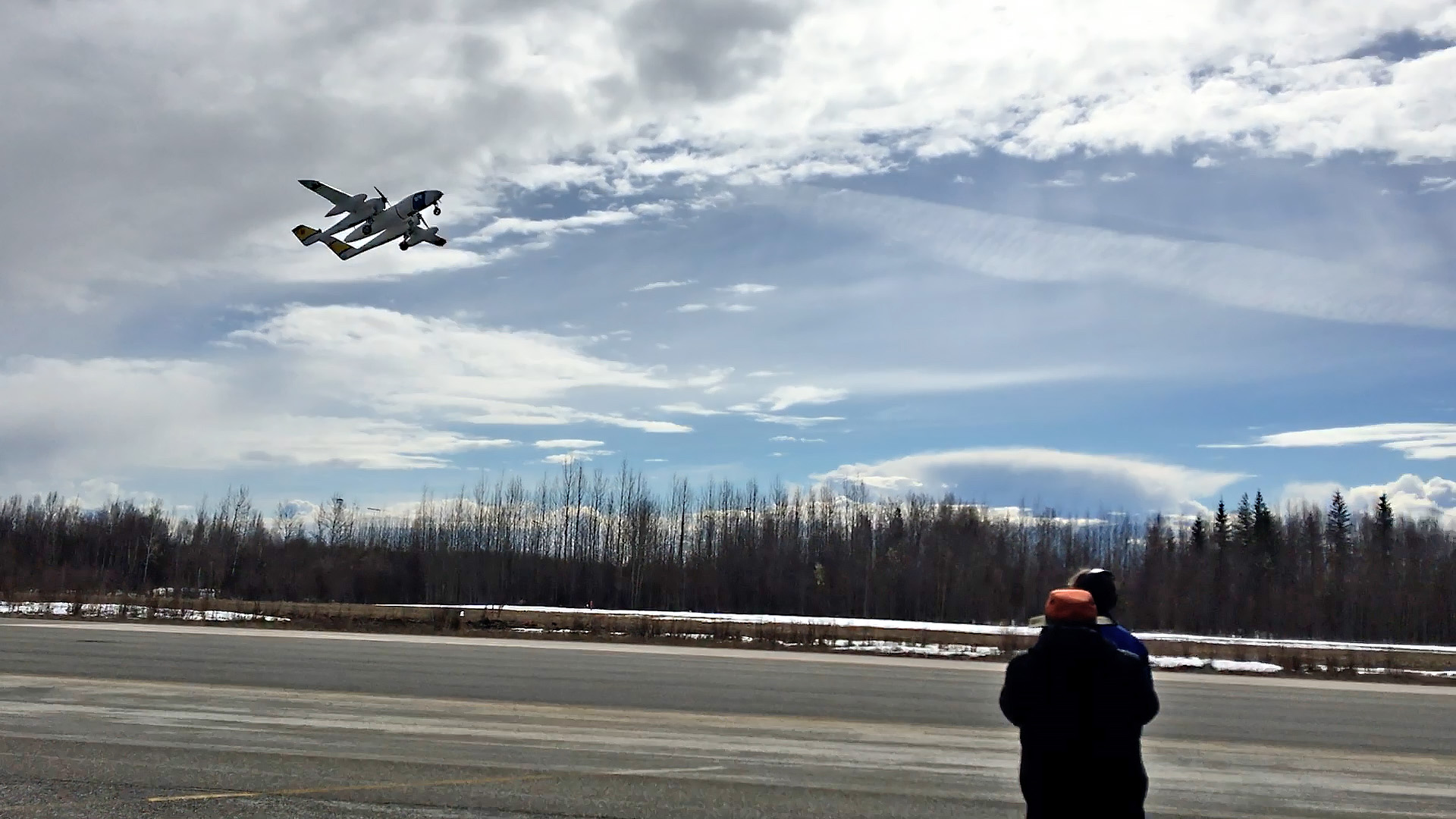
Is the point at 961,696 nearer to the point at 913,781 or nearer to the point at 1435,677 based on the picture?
the point at 913,781

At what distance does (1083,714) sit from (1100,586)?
828 millimetres

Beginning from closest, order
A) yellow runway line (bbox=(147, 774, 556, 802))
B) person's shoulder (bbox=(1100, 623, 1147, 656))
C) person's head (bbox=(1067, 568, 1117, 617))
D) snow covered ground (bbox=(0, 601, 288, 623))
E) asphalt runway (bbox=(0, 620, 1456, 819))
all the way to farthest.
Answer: person's shoulder (bbox=(1100, 623, 1147, 656)) < person's head (bbox=(1067, 568, 1117, 617)) < yellow runway line (bbox=(147, 774, 556, 802)) < asphalt runway (bbox=(0, 620, 1456, 819)) < snow covered ground (bbox=(0, 601, 288, 623))

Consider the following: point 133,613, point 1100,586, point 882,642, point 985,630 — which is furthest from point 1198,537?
point 1100,586

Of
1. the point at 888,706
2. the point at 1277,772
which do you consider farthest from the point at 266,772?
the point at 1277,772

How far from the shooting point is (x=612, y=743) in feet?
Result: 35.2

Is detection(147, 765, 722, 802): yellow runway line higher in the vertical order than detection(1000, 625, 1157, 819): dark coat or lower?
lower

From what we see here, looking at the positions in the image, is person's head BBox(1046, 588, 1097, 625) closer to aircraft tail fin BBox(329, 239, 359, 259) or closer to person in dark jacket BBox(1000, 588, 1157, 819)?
person in dark jacket BBox(1000, 588, 1157, 819)

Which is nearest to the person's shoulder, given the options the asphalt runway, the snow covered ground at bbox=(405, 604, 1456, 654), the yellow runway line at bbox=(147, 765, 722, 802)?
the asphalt runway

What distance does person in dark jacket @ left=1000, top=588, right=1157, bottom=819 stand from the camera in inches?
163

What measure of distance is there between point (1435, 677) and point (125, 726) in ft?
95.7

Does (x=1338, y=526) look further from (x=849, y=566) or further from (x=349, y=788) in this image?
(x=349, y=788)

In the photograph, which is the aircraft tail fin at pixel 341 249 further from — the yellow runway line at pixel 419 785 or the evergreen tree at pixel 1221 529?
the evergreen tree at pixel 1221 529

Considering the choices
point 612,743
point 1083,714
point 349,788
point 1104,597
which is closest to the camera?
point 1083,714

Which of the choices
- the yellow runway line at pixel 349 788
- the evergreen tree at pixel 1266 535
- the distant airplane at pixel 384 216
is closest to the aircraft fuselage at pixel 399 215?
the distant airplane at pixel 384 216
